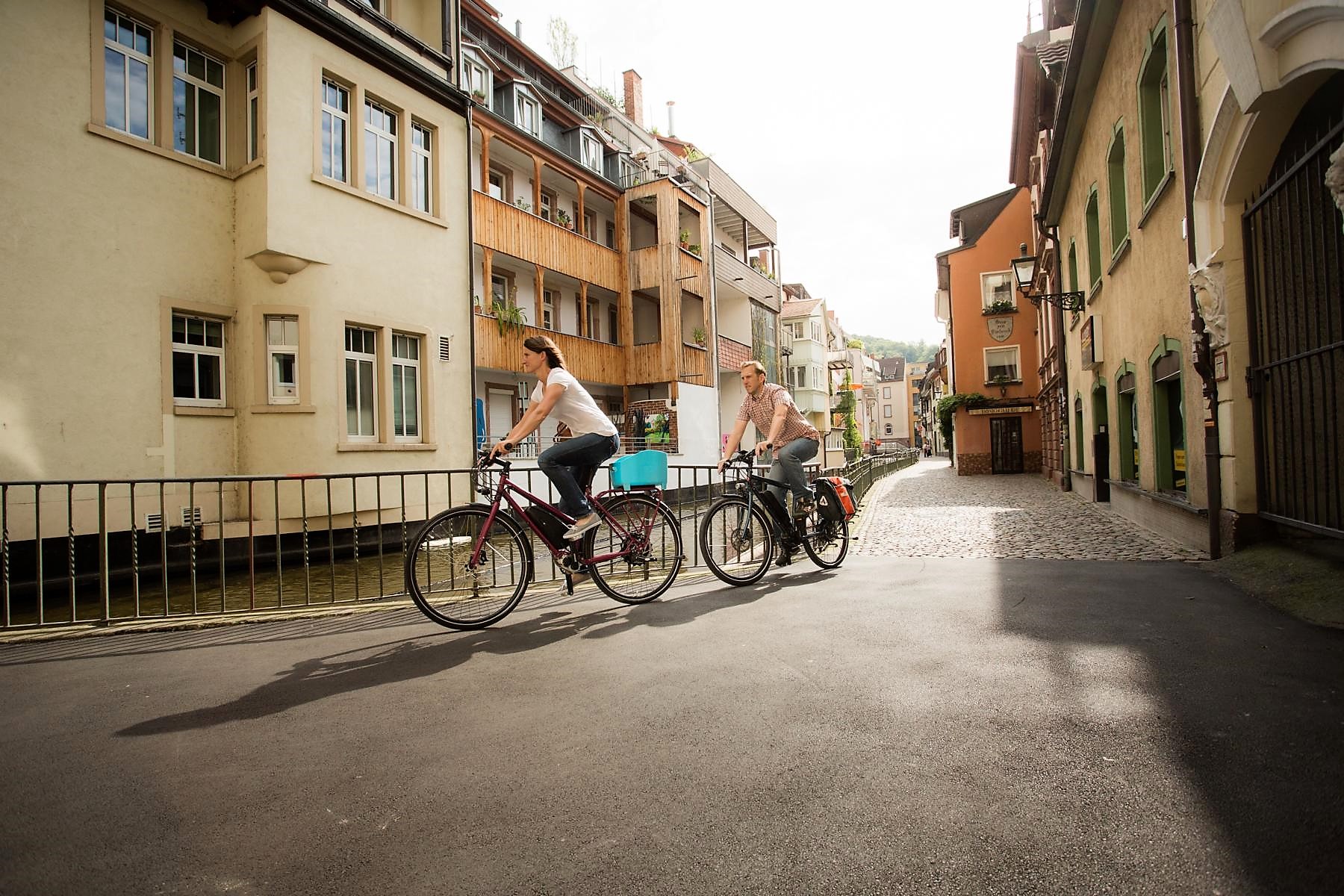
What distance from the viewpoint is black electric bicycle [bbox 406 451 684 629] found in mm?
5398

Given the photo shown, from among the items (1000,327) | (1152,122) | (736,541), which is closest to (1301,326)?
(736,541)

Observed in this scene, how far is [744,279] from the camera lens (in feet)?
109

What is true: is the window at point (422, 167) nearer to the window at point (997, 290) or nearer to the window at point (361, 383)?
the window at point (361, 383)

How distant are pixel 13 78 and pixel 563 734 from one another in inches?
419

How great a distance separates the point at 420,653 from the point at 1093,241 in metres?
14.5

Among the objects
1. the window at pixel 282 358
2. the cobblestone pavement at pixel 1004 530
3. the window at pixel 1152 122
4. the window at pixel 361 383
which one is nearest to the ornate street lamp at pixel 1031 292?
the cobblestone pavement at pixel 1004 530

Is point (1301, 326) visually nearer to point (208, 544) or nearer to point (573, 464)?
point (573, 464)

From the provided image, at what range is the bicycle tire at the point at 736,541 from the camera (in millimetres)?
6945

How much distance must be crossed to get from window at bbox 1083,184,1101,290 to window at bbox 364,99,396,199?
1228 cm

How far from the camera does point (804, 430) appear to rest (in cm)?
775

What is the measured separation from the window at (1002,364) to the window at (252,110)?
1282 inches

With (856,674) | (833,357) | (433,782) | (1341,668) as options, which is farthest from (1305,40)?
(833,357)

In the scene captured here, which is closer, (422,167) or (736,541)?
(736,541)

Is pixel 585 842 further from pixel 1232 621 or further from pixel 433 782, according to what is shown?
pixel 1232 621
